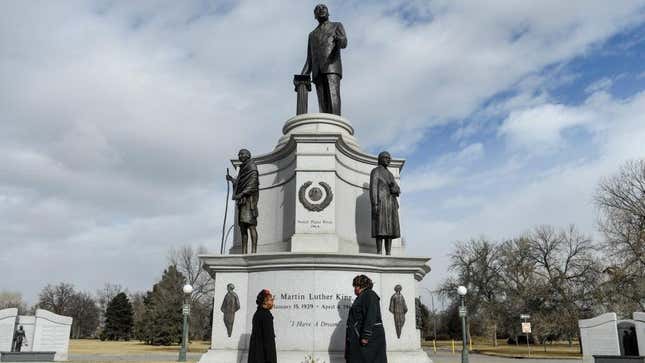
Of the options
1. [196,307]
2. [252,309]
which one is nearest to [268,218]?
[252,309]

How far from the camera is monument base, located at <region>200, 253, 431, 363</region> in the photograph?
30.1 ft

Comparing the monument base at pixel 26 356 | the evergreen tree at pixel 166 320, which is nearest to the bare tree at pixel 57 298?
the evergreen tree at pixel 166 320

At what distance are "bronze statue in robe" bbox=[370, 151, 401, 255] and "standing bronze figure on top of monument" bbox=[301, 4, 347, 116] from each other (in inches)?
128

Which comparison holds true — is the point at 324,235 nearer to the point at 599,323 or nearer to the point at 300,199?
the point at 300,199

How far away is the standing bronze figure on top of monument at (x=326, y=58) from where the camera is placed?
13289 mm

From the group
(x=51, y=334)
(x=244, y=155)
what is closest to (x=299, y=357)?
(x=244, y=155)

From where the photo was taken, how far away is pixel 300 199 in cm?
1086

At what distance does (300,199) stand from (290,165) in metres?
1.18

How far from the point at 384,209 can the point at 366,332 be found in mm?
4498

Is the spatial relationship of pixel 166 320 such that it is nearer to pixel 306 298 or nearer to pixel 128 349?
pixel 128 349

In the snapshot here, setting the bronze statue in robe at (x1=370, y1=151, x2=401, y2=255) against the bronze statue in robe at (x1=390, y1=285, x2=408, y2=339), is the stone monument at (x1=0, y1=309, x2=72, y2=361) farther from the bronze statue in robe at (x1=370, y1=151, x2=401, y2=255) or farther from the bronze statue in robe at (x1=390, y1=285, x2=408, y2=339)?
the bronze statue in robe at (x1=390, y1=285, x2=408, y2=339)

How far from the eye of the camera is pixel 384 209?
10.7 m

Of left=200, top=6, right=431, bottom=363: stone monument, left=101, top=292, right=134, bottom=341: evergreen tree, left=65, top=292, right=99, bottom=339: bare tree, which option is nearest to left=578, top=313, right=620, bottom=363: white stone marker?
left=200, top=6, right=431, bottom=363: stone monument

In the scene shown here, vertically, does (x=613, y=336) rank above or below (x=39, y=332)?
below
